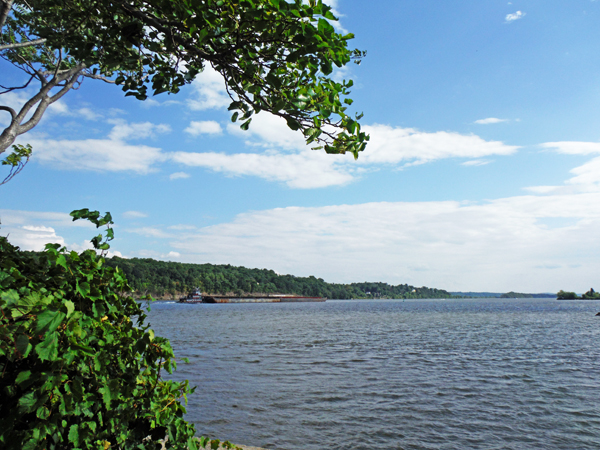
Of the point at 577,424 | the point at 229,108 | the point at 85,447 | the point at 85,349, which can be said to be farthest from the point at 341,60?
the point at 577,424

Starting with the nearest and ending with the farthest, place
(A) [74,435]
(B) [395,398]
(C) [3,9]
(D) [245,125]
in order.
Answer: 1. (A) [74,435]
2. (D) [245,125]
3. (C) [3,9]
4. (B) [395,398]

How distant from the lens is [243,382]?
15.0m

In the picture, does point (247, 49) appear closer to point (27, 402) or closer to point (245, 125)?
point (245, 125)

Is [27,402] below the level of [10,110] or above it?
below

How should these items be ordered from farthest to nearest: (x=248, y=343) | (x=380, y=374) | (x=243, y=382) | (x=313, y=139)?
(x=248, y=343) → (x=380, y=374) → (x=243, y=382) → (x=313, y=139)

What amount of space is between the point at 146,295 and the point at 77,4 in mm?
4571

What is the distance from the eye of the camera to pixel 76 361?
9.87 feet

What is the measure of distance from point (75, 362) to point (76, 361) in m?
0.01

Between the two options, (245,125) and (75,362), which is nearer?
(75,362)

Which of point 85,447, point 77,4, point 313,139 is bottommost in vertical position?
point 85,447

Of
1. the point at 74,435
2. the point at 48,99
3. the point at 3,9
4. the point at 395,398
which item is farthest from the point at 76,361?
the point at 395,398

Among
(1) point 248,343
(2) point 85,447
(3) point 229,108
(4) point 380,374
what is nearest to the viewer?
(2) point 85,447

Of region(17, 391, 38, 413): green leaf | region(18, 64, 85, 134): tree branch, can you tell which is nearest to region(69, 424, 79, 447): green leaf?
region(17, 391, 38, 413): green leaf

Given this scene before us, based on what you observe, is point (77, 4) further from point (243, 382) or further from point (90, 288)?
point (243, 382)
